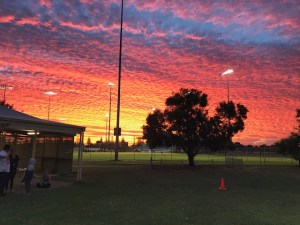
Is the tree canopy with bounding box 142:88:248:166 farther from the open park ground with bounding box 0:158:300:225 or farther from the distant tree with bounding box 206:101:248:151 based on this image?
the open park ground with bounding box 0:158:300:225

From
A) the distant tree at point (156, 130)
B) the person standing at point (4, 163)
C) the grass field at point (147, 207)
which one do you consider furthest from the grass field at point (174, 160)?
the person standing at point (4, 163)

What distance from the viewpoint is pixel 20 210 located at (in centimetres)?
1044

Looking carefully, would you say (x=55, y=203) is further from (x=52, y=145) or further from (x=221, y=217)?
(x=52, y=145)

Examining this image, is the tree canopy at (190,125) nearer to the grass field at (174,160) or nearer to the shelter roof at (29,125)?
the grass field at (174,160)

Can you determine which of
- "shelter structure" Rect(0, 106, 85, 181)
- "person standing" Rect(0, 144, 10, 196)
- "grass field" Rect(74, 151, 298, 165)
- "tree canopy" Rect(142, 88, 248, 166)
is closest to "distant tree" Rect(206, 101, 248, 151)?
"tree canopy" Rect(142, 88, 248, 166)

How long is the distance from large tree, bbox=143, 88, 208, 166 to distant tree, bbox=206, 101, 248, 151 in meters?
1.06

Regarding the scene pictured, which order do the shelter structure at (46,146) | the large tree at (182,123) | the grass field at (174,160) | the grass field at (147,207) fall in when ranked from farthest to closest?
the grass field at (174,160)
the large tree at (182,123)
the shelter structure at (46,146)
the grass field at (147,207)

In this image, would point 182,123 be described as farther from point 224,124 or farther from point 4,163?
point 4,163

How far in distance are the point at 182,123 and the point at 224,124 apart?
5.45 meters

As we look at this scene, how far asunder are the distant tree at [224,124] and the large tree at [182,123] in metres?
1.06

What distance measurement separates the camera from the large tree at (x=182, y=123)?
36.7 meters

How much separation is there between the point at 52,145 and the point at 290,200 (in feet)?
58.4

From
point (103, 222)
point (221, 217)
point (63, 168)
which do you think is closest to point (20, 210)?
point (103, 222)

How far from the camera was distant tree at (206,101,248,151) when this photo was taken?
37.5 m
